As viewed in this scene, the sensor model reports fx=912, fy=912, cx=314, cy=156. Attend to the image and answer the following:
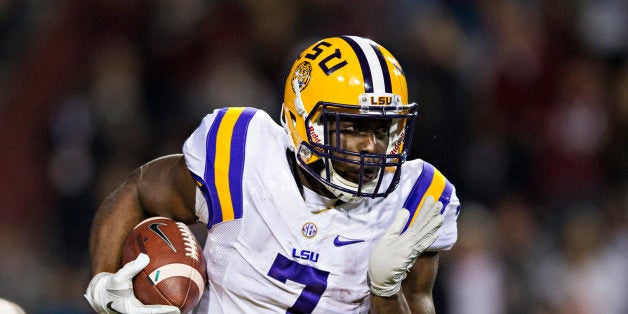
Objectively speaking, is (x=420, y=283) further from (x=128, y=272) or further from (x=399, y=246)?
(x=128, y=272)

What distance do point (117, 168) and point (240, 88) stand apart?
76 cm

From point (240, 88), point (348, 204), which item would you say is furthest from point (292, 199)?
point (240, 88)

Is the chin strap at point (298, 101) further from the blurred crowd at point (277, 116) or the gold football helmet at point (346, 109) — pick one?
the blurred crowd at point (277, 116)

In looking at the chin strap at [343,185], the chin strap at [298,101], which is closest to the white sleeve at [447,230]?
the chin strap at [343,185]

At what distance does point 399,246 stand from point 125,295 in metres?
0.75

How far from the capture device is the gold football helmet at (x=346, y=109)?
253 cm

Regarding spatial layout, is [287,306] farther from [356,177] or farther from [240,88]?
[240,88]

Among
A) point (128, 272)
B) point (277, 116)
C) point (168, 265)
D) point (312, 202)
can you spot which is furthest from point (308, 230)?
point (277, 116)

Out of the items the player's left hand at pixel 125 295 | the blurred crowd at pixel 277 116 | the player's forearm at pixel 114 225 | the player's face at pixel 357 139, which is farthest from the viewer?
the blurred crowd at pixel 277 116

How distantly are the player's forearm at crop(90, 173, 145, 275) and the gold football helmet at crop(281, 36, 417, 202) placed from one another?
530mm

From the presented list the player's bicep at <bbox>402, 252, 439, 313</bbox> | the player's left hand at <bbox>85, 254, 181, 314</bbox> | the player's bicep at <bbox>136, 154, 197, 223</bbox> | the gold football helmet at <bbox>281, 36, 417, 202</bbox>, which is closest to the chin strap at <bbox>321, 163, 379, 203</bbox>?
the gold football helmet at <bbox>281, 36, 417, 202</bbox>

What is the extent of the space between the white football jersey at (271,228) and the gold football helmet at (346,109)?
0.08m

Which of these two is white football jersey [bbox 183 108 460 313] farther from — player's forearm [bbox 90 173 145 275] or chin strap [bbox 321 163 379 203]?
player's forearm [bbox 90 173 145 275]

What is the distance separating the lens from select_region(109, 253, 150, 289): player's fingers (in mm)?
2443
